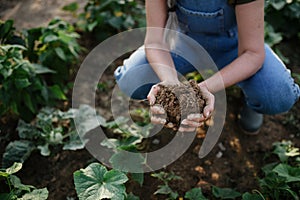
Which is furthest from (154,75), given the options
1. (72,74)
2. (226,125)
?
(72,74)

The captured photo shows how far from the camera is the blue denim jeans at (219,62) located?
1659mm

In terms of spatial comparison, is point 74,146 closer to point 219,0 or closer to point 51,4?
point 219,0

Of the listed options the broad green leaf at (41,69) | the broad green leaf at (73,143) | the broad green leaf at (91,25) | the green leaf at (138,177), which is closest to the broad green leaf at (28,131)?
the broad green leaf at (73,143)

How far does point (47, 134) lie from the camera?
72.6 inches

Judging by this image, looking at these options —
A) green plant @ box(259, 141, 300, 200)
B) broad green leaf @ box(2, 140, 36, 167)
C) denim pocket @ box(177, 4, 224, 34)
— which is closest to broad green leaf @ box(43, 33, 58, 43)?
broad green leaf @ box(2, 140, 36, 167)

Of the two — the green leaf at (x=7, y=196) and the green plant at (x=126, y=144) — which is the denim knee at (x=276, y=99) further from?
the green leaf at (x=7, y=196)

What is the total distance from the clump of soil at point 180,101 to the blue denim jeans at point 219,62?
349 mm

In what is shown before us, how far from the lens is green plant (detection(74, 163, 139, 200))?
54.2 inches

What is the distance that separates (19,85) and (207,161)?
0.91m

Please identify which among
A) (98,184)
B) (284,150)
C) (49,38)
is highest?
(49,38)

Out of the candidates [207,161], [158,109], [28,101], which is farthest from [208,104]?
[28,101]

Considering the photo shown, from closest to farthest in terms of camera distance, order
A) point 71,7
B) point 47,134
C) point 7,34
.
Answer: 1. point 47,134
2. point 7,34
3. point 71,7

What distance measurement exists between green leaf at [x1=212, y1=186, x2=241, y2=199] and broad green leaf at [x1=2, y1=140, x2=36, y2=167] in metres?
0.81

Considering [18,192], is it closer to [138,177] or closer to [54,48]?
[138,177]
